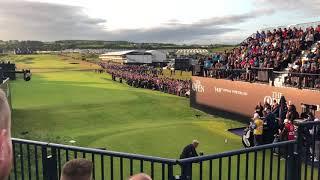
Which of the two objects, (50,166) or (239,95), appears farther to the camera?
(239,95)

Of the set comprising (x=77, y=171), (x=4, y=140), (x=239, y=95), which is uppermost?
(x=4, y=140)

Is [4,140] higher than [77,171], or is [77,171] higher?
[4,140]

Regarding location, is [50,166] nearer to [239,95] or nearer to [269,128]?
[269,128]

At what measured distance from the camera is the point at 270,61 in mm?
24281

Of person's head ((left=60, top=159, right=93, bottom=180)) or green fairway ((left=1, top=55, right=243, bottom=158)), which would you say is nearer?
person's head ((left=60, top=159, right=93, bottom=180))

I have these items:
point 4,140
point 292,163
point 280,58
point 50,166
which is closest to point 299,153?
point 292,163

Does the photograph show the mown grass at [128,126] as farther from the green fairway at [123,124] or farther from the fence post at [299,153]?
the fence post at [299,153]

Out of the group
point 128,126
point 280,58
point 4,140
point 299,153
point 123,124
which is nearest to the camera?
point 4,140

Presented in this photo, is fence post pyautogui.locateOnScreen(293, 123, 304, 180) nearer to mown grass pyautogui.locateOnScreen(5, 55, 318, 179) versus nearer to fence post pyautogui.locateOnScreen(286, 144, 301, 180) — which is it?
fence post pyautogui.locateOnScreen(286, 144, 301, 180)

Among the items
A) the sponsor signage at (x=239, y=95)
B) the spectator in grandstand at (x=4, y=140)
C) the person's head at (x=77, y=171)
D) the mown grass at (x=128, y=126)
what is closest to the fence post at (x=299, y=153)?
the person's head at (x=77, y=171)

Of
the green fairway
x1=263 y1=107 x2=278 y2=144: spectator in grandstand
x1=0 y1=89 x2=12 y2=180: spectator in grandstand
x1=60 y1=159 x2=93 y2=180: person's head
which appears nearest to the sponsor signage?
the green fairway

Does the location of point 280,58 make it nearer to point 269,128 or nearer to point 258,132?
point 269,128

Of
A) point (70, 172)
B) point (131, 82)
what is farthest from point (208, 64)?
point (70, 172)

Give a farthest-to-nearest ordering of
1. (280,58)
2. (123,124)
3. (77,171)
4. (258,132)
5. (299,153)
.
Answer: (280,58)
(123,124)
(258,132)
(299,153)
(77,171)
